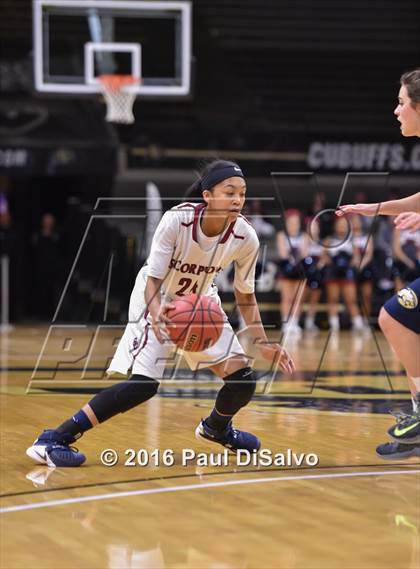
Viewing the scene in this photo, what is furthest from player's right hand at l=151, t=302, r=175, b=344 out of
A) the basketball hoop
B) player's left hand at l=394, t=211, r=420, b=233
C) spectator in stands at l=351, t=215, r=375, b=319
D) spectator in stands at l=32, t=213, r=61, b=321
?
spectator in stands at l=32, t=213, r=61, b=321

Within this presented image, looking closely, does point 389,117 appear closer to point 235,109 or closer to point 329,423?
point 235,109

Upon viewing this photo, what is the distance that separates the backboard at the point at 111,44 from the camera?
46.9ft

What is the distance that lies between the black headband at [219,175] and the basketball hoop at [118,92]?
30.7 feet

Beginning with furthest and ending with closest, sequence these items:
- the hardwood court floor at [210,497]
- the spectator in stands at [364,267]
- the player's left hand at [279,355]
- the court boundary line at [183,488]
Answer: the spectator in stands at [364,267], the player's left hand at [279,355], the court boundary line at [183,488], the hardwood court floor at [210,497]

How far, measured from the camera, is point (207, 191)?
193 inches

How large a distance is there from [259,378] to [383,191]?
9884 millimetres

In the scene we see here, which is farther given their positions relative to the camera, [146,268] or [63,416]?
[63,416]

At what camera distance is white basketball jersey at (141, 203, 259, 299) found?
193 inches

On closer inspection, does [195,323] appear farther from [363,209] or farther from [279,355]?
[363,209]

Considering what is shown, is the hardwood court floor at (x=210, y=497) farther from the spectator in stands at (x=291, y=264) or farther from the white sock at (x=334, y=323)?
the white sock at (x=334, y=323)

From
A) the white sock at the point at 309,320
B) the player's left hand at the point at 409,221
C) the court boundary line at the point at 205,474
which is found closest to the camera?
the court boundary line at the point at 205,474

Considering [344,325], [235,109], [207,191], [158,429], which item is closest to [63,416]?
[158,429]

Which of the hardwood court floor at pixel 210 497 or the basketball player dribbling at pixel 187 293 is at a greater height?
the basketball player dribbling at pixel 187 293

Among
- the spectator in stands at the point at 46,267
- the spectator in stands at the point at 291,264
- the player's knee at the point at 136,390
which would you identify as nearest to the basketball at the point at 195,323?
the player's knee at the point at 136,390
